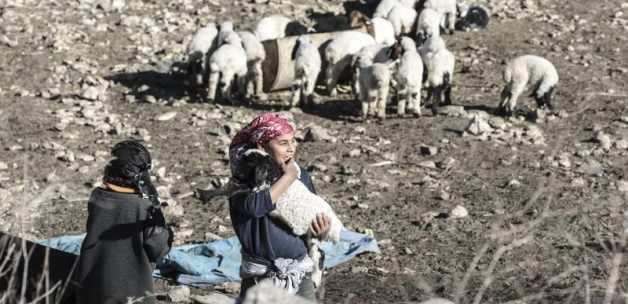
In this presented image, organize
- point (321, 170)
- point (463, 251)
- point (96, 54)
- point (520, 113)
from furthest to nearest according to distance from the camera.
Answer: point (96, 54)
point (520, 113)
point (321, 170)
point (463, 251)

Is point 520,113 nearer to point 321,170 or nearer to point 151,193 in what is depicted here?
point 321,170

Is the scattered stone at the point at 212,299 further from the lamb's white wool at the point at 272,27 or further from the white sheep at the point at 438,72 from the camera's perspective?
the lamb's white wool at the point at 272,27

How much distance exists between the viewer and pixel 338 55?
13.3m

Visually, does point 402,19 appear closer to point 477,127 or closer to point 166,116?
point 477,127

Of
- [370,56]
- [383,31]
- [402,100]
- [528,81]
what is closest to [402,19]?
[383,31]

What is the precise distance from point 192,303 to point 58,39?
26.9 ft

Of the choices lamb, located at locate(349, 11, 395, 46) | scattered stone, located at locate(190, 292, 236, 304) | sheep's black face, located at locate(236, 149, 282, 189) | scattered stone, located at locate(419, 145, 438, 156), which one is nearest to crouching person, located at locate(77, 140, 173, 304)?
sheep's black face, located at locate(236, 149, 282, 189)

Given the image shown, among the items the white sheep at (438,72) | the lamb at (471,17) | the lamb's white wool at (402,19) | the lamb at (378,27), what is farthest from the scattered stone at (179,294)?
the lamb at (471,17)

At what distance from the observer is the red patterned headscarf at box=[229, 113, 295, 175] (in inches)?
187

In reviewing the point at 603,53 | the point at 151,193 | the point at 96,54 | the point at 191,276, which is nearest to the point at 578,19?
the point at 603,53

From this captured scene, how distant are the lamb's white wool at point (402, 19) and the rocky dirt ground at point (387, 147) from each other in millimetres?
625

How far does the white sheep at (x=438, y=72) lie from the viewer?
12594 mm

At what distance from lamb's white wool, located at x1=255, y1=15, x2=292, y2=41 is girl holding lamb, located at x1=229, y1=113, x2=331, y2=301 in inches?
A: 395

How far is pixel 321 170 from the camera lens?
1032 centimetres
